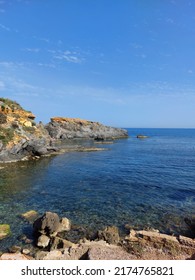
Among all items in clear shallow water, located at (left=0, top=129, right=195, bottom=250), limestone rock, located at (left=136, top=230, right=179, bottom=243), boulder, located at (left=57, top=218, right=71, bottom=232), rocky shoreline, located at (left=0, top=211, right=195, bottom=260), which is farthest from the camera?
clear shallow water, located at (left=0, top=129, right=195, bottom=250)

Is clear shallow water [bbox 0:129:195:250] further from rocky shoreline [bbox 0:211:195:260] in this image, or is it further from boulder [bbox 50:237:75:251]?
boulder [bbox 50:237:75:251]

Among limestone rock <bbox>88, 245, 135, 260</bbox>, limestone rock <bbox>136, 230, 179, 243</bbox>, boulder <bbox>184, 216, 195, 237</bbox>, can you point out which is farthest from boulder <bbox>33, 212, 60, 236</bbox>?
boulder <bbox>184, 216, 195, 237</bbox>

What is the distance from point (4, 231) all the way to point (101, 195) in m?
13.7

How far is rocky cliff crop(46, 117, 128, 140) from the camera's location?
12744 cm

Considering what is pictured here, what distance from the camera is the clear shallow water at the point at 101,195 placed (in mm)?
22312

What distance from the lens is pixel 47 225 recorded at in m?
19.1

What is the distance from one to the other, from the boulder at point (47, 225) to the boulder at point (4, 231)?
91.6 inches

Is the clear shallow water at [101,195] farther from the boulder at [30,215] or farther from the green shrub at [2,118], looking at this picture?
the green shrub at [2,118]

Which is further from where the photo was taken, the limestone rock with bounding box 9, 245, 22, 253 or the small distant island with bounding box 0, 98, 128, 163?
the small distant island with bounding box 0, 98, 128, 163

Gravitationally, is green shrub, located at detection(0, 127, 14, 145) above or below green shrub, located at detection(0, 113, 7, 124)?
below

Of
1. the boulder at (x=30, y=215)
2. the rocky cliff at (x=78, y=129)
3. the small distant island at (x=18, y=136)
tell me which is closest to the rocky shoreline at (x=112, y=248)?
the boulder at (x=30, y=215)

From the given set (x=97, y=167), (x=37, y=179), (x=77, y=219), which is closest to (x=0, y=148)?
(x=37, y=179)

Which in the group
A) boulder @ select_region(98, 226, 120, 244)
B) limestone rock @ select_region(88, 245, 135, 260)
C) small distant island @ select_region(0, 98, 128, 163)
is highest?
small distant island @ select_region(0, 98, 128, 163)

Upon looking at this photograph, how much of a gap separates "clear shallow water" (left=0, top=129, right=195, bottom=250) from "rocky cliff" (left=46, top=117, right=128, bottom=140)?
7943cm
